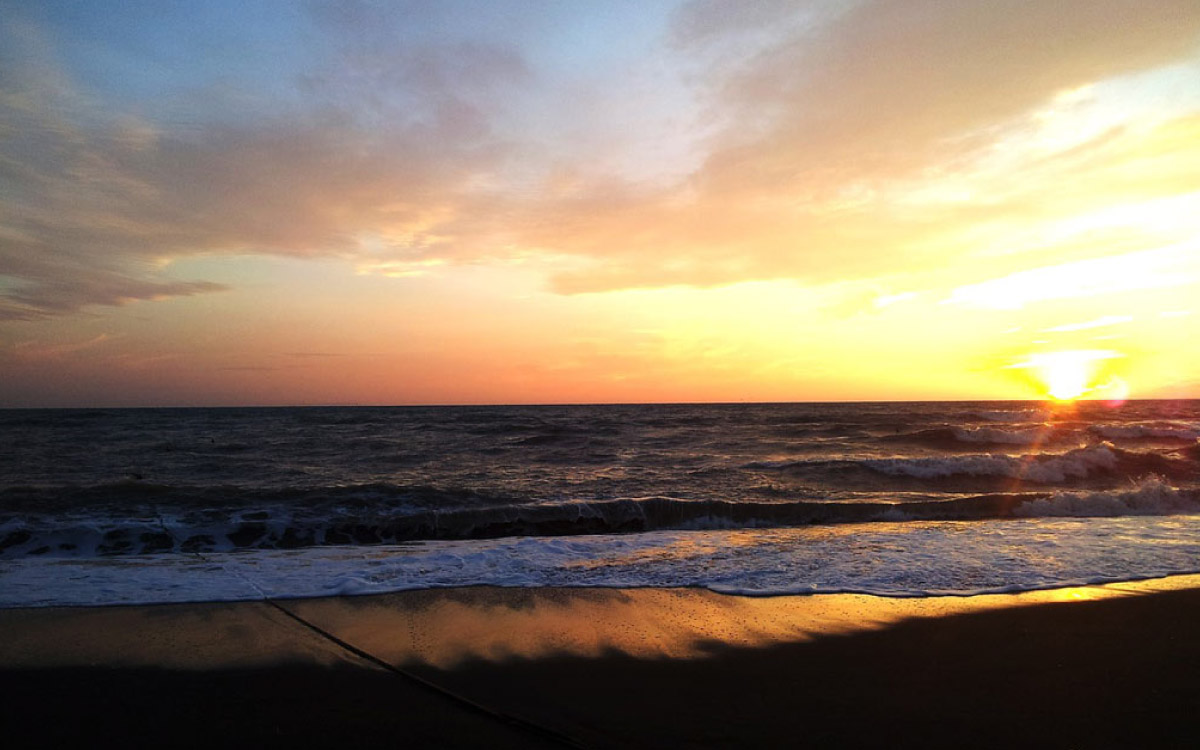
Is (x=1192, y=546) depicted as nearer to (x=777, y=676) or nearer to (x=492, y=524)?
(x=777, y=676)

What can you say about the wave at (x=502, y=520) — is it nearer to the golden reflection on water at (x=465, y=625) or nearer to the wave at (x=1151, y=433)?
the golden reflection on water at (x=465, y=625)

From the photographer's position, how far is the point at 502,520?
12938mm

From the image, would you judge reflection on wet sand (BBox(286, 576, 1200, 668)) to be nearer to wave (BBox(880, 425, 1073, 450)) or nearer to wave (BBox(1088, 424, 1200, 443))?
wave (BBox(880, 425, 1073, 450))

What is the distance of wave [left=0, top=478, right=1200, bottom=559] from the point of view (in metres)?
11.1

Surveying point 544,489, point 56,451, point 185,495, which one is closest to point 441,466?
point 544,489

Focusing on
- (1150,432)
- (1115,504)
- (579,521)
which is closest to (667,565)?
(579,521)

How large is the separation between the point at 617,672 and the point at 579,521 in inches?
321

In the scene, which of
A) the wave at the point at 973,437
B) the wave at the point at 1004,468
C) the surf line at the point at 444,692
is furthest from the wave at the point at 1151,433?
the surf line at the point at 444,692

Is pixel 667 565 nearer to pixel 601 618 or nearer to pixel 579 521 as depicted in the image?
pixel 601 618

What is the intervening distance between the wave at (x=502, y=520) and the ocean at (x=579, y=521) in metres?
0.05

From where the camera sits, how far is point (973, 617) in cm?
637

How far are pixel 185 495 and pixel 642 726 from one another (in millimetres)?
14605

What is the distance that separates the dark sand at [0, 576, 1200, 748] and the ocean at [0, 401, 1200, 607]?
928 mm

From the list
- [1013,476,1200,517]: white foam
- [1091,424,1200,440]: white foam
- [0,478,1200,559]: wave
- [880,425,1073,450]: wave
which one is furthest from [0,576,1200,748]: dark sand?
[1091,424,1200,440]: white foam
